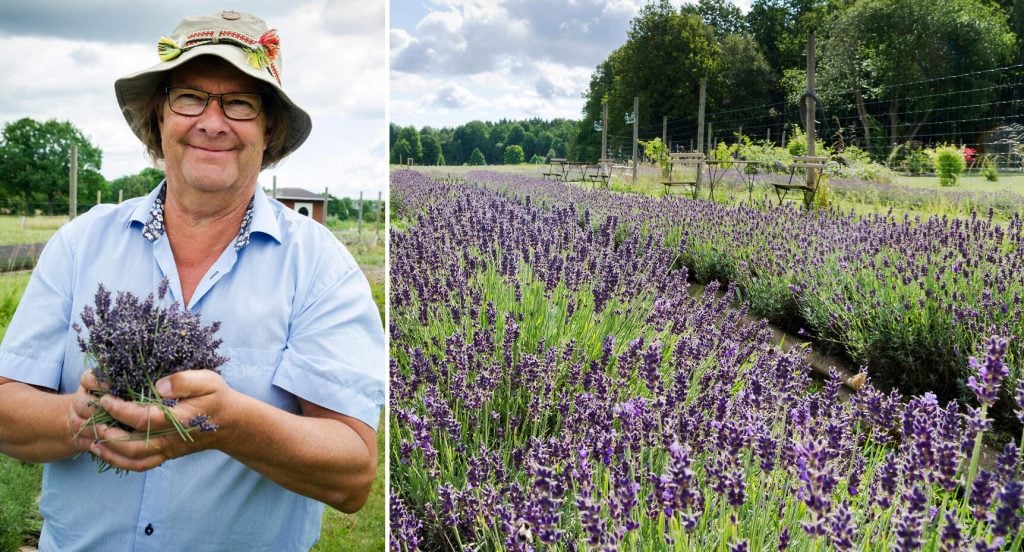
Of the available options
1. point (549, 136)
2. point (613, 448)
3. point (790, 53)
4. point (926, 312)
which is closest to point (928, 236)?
point (926, 312)

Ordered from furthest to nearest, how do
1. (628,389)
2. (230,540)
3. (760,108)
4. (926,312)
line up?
(760,108) → (926,312) → (628,389) → (230,540)

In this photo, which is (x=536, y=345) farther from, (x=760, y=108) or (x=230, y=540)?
(x=760, y=108)

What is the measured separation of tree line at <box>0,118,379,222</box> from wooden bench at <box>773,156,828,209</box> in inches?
104

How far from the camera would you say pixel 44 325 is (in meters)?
1.20

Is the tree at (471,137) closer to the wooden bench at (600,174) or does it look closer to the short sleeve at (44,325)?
the short sleeve at (44,325)

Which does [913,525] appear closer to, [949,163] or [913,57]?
[913,57]

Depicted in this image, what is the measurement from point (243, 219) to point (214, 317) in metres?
0.19

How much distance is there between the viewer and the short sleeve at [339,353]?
125 centimetres

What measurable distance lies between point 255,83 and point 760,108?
282 cm

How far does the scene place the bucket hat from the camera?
120 centimetres

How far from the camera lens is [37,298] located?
47.8 inches

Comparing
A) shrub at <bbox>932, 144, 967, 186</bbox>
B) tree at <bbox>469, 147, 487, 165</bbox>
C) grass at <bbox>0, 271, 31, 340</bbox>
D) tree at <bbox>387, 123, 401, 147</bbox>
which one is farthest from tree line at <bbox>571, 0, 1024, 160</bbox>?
grass at <bbox>0, 271, 31, 340</bbox>

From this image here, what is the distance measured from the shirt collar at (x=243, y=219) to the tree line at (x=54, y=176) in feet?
2.13

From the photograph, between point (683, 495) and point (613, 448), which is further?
point (613, 448)
